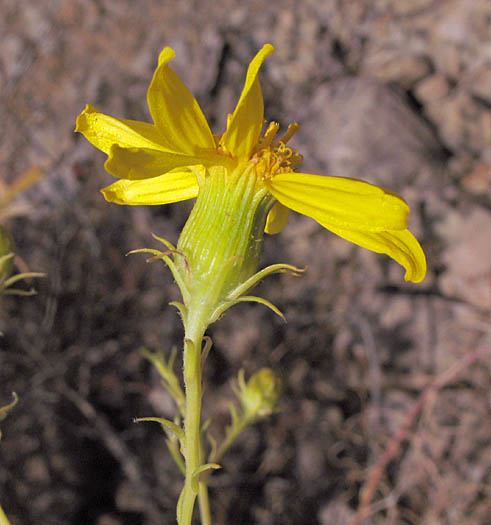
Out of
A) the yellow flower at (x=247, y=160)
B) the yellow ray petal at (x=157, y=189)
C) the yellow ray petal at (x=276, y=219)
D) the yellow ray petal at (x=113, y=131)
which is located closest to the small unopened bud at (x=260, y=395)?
the yellow ray petal at (x=276, y=219)

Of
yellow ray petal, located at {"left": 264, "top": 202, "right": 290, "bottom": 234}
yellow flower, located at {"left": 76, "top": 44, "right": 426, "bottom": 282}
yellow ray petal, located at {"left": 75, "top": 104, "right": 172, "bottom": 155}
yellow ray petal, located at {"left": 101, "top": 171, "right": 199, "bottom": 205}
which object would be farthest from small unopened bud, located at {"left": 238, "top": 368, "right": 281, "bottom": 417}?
yellow ray petal, located at {"left": 75, "top": 104, "right": 172, "bottom": 155}

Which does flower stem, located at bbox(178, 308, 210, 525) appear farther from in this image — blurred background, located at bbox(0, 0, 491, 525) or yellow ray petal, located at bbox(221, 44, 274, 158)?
blurred background, located at bbox(0, 0, 491, 525)

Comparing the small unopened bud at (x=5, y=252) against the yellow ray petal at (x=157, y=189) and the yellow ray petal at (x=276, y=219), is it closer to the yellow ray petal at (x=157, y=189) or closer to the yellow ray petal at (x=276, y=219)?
the yellow ray petal at (x=157, y=189)

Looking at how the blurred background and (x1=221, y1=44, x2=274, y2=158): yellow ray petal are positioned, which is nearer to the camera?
(x1=221, y1=44, x2=274, y2=158): yellow ray petal

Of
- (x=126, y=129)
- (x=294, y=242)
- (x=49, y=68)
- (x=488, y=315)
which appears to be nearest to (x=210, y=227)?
(x=126, y=129)

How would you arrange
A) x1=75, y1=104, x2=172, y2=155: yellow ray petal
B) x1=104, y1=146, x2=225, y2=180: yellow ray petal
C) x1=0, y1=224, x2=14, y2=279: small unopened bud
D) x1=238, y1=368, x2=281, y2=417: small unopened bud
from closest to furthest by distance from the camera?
x1=104, y1=146, x2=225, y2=180: yellow ray petal → x1=75, y1=104, x2=172, y2=155: yellow ray petal → x1=0, y1=224, x2=14, y2=279: small unopened bud → x1=238, y1=368, x2=281, y2=417: small unopened bud

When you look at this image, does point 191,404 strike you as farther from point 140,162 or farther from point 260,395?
point 260,395
